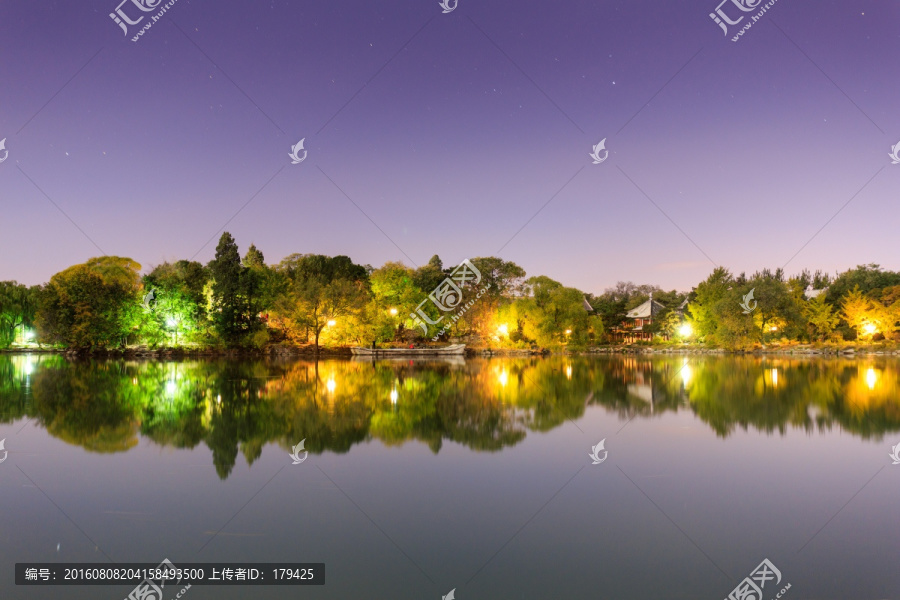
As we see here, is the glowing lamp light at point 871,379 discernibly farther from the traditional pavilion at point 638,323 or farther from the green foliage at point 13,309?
the green foliage at point 13,309

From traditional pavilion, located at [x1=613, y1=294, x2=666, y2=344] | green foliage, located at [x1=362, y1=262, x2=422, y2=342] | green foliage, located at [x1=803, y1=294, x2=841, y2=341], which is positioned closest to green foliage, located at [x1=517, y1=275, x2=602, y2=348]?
green foliage, located at [x1=362, y1=262, x2=422, y2=342]

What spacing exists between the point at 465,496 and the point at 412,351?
4124cm

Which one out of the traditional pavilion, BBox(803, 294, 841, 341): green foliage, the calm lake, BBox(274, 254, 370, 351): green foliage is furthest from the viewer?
the traditional pavilion

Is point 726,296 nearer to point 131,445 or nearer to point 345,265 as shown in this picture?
point 345,265

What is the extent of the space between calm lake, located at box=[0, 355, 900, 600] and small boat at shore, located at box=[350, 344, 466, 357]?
102 feet

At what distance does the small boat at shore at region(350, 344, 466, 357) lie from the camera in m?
46.9

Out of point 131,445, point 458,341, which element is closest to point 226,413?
point 131,445

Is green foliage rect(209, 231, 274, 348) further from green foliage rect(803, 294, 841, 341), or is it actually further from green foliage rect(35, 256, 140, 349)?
green foliage rect(803, 294, 841, 341)

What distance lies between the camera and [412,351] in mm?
48688

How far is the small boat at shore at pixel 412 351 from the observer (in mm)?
46938

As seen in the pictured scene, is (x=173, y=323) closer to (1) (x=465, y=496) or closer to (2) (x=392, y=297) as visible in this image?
(2) (x=392, y=297)

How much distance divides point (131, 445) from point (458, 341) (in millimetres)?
47985

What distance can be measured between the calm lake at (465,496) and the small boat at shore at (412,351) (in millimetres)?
31230

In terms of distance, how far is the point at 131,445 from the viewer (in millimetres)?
10422
